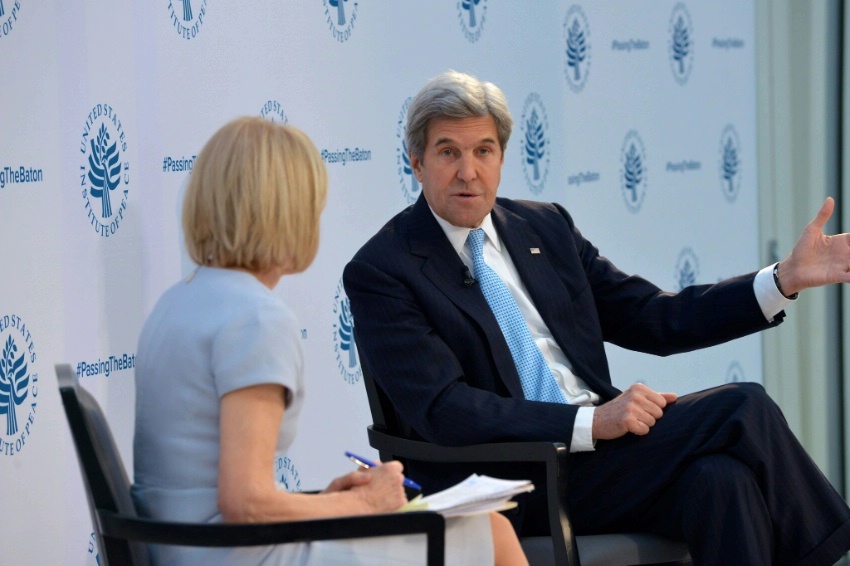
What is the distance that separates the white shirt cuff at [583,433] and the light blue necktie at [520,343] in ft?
0.59

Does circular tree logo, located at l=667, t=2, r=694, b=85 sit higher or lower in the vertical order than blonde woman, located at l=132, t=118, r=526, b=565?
higher

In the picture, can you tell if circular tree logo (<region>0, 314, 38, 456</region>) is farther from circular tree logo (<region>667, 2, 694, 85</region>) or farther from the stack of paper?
circular tree logo (<region>667, 2, 694, 85</region>)

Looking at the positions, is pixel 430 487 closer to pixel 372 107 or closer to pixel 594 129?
pixel 372 107

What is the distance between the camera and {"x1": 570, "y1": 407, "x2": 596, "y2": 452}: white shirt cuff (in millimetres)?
2605

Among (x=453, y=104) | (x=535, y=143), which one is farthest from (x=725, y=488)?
(x=535, y=143)

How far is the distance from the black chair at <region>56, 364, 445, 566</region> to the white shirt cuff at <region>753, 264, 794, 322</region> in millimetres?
1430

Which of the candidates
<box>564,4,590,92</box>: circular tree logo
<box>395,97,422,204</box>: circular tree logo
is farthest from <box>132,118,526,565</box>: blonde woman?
<box>564,4,590,92</box>: circular tree logo

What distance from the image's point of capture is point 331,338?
3523mm

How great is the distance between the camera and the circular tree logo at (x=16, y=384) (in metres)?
2.53

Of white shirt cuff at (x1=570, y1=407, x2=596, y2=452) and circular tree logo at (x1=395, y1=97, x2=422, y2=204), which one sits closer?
white shirt cuff at (x1=570, y1=407, x2=596, y2=452)

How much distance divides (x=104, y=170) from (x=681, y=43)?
3.15 metres

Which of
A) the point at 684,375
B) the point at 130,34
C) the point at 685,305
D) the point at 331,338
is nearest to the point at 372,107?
the point at 331,338

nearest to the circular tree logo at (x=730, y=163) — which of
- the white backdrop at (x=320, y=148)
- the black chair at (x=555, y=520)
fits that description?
the white backdrop at (x=320, y=148)

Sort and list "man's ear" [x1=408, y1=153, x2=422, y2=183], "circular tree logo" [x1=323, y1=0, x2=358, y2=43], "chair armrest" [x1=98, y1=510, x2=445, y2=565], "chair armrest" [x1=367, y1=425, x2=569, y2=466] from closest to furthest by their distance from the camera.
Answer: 1. "chair armrest" [x1=98, y1=510, x2=445, y2=565]
2. "chair armrest" [x1=367, y1=425, x2=569, y2=466]
3. "man's ear" [x1=408, y1=153, x2=422, y2=183]
4. "circular tree logo" [x1=323, y1=0, x2=358, y2=43]
